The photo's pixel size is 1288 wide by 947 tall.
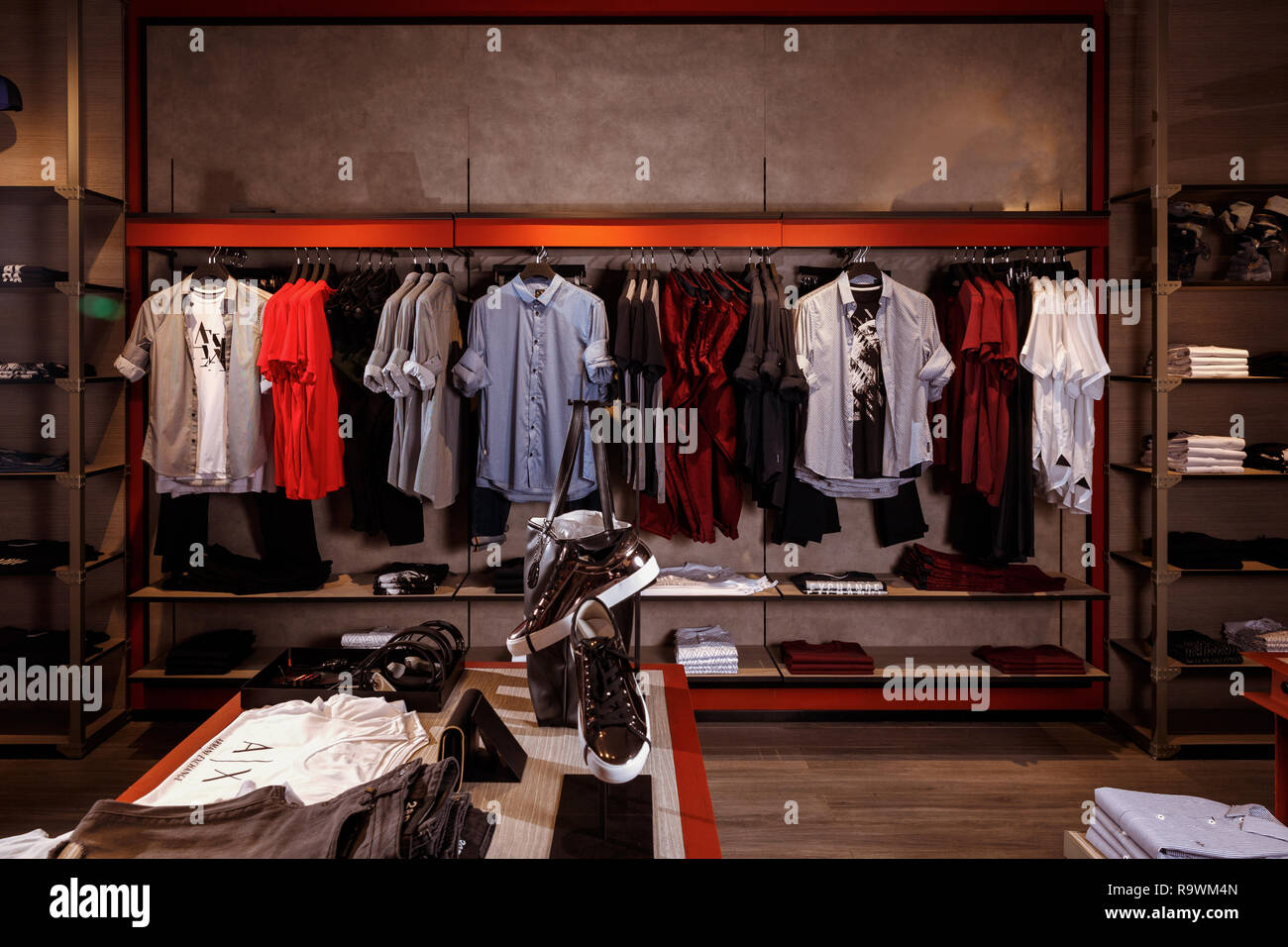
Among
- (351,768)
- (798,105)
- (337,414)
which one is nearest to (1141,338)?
(798,105)

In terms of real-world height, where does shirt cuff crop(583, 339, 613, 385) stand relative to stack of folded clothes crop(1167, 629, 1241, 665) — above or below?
above

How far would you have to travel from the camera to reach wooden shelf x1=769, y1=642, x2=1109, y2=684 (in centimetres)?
387

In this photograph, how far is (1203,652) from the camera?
380 cm

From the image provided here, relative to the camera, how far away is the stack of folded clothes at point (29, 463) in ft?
12.4

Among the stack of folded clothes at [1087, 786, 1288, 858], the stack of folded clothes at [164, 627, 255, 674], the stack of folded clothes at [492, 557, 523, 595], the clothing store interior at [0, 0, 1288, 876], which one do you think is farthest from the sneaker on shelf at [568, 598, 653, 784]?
the stack of folded clothes at [164, 627, 255, 674]

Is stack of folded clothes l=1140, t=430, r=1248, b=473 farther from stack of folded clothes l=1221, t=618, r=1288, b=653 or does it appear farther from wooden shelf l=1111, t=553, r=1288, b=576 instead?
stack of folded clothes l=1221, t=618, r=1288, b=653

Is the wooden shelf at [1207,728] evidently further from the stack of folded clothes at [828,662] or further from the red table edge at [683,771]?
the red table edge at [683,771]

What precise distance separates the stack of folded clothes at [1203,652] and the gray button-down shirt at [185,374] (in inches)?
165

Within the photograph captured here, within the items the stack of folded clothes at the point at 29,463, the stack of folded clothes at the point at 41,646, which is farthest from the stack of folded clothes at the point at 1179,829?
the stack of folded clothes at the point at 29,463

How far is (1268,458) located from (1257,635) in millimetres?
816

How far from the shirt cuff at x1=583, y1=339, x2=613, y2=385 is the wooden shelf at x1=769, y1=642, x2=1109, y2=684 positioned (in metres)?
1.55

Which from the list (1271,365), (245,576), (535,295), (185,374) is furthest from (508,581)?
(1271,365)
